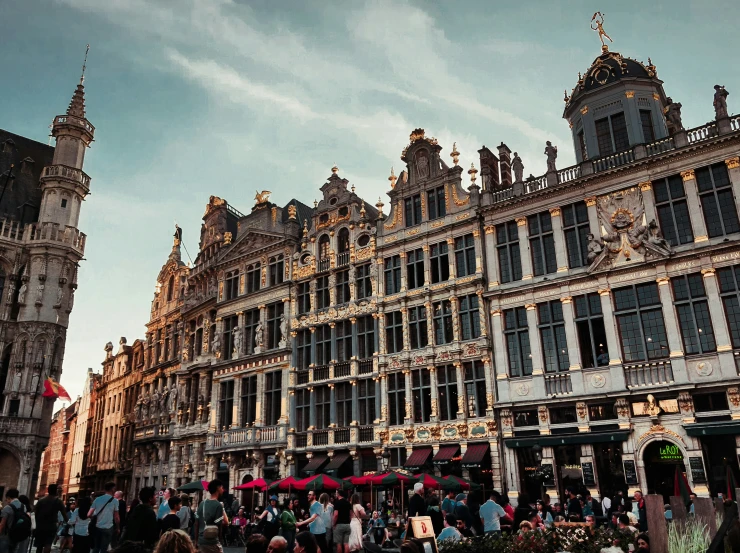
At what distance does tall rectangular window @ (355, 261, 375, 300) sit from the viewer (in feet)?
107

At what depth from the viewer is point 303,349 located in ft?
113

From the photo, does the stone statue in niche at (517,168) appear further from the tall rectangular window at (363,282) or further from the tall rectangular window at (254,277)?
the tall rectangular window at (254,277)

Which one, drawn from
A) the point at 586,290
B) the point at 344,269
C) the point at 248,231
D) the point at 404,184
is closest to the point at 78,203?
the point at 248,231

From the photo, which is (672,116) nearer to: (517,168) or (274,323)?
(517,168)

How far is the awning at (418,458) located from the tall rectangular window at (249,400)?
11526mm

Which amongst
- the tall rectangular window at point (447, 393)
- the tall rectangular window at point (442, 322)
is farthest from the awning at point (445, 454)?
the tall rectangular window at point (442, 322)

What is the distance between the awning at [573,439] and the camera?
2312 centimetres

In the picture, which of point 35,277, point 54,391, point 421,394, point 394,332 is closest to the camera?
point 421,394

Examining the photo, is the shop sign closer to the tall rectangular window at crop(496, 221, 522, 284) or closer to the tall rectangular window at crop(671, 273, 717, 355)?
the tall rectangular window at crop(671, 273, 717, 355)

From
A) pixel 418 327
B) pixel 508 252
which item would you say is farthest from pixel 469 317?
pixel 508 252

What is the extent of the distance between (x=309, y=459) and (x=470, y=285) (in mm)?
12571

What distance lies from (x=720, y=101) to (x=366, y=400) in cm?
2072

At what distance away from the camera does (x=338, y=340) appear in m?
32.8

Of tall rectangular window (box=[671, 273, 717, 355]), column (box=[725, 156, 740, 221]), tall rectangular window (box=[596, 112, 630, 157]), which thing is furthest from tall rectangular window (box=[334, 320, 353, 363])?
column (box=[725, 156, 740, 221])
